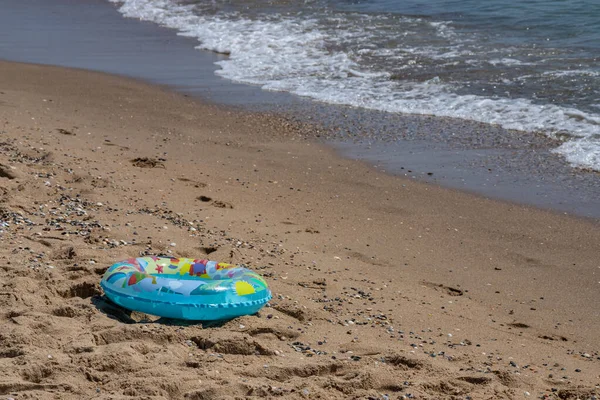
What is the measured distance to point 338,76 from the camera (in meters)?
12.2

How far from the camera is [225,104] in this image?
1058cm

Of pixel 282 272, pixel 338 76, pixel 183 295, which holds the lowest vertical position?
pixel 282 272

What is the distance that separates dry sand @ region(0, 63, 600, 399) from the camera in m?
3.97

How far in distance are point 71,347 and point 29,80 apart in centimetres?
805

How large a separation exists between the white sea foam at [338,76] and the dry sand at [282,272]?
209cm

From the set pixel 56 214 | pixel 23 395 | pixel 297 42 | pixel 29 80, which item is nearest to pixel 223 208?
pixel 56 214

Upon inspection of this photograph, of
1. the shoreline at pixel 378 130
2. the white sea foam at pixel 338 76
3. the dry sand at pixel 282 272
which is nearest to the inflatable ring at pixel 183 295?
the dry sand at pixel 282 272

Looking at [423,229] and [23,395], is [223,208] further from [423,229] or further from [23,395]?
[23,395]

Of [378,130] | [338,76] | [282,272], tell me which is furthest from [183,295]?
[338,76]

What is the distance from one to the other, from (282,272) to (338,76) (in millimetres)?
7175

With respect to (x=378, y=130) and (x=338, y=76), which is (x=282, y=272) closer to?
(x=378, y=130)

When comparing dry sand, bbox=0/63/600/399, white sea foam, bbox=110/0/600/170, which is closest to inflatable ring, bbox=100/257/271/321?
dry sand, bbox=0/63/600/399

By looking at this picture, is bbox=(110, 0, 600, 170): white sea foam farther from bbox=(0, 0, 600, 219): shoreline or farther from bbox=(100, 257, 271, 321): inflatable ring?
bbox=(100, 257, 271, 321): inflatable ring

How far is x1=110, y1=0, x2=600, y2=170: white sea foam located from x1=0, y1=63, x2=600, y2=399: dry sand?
2.09 m
